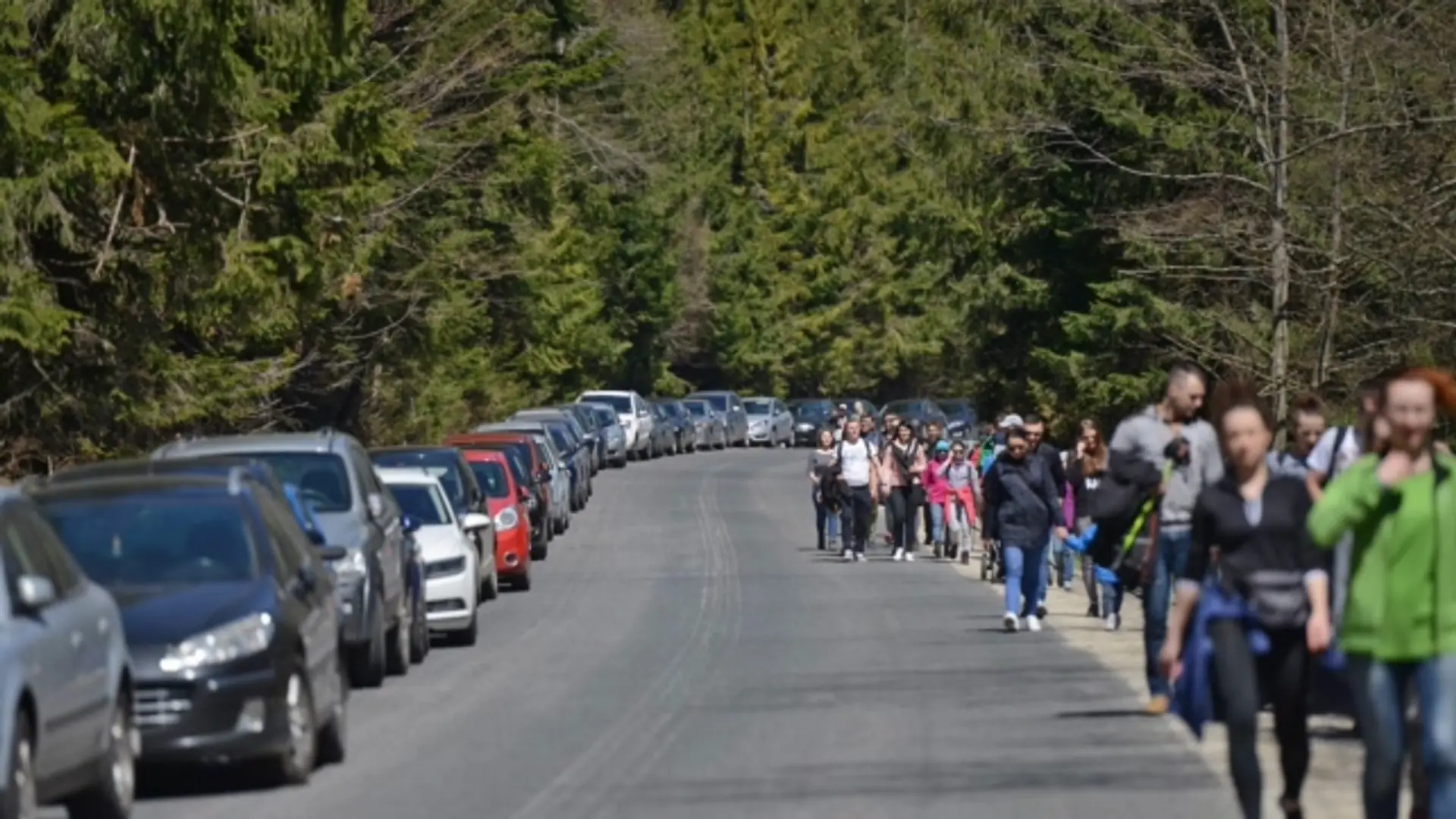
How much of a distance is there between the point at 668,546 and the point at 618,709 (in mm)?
21157

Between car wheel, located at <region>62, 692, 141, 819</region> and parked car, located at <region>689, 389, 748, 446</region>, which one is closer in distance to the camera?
car wheel, located at <region>62, 692, 141, 819</region>

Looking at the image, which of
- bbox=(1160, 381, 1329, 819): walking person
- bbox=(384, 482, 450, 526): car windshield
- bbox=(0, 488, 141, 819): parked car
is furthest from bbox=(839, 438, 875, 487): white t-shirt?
bbox=(1160, 381, 1329, 819): walking person

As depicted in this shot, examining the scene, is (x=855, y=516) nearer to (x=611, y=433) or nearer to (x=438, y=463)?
(x=438, y=463)

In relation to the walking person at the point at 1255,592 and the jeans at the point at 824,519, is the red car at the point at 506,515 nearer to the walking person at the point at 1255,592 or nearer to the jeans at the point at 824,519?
the jeans at the point at 824,519

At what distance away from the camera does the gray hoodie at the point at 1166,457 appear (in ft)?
48.9

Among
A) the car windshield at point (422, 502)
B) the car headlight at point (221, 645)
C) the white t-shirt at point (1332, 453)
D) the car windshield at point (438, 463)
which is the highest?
the white t-shirt at point (1332, 453)

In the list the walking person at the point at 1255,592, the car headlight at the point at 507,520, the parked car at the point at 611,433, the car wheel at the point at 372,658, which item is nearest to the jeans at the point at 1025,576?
the car wheel at the point at 372,658

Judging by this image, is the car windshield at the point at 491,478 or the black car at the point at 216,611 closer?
the black car at the point at 216,611

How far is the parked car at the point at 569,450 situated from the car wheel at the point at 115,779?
100ft

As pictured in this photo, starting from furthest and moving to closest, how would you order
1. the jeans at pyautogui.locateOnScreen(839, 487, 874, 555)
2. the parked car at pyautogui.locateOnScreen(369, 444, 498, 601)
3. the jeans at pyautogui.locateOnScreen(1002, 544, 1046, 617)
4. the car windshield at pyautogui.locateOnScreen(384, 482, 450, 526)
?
the jeans at pyautogui.locateOnScreen(839, 487, 874, 555) → the parked car at pyautogui.locateOnScreen(369, 444, 498, 601) → the car windshield at pyautogui.locateOnScreen(384, 482, 450, 526) → the jeans at pyautogui.locateOnScreen(1002, 544, 1046, 617)

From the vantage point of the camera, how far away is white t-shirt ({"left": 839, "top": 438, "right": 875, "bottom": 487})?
121ft

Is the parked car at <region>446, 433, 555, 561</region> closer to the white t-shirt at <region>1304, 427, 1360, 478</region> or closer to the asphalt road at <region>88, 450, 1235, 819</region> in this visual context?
the asphalt road at <region>88, 450, 1235, 819</region>

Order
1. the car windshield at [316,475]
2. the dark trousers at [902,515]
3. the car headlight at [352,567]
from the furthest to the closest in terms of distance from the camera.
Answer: the dark trousers at [902,515] < the car windshield at [316,475] < the car headlight at [352,567]

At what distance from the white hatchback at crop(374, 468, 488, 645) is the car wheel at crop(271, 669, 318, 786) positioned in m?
8.19
